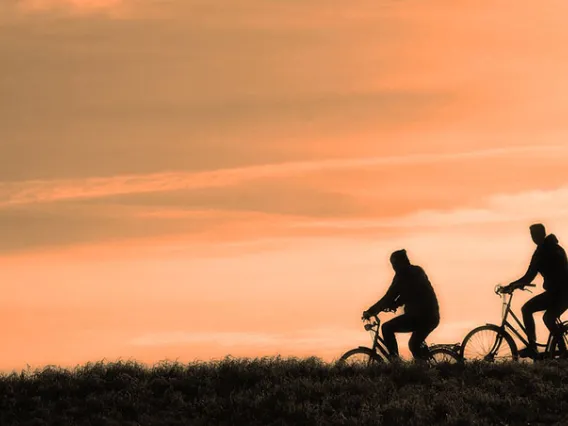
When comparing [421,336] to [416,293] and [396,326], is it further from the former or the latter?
[416,293]

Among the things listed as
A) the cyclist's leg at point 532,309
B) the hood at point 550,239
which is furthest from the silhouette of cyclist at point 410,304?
the hood at point 550,239

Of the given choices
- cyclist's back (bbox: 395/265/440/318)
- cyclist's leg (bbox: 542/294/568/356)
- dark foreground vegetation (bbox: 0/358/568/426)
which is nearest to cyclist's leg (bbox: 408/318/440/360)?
cyclist's back (bbox: 395/265/440/318)

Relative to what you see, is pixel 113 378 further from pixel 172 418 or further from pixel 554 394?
pixel 554 394

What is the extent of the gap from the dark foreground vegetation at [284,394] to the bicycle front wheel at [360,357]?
0.31 meters

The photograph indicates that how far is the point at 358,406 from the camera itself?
24.2 meters

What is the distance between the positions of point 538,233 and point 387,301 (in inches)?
132

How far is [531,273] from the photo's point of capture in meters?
27.4

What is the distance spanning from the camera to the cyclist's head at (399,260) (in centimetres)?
2666

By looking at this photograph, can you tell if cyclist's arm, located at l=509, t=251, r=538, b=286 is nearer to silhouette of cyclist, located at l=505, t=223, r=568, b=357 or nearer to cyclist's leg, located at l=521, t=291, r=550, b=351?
silhouette of cyclist, located at l=505, t=223, r=568, b=357

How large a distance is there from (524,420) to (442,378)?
7.43ft

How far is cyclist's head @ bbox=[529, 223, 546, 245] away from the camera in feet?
89.0

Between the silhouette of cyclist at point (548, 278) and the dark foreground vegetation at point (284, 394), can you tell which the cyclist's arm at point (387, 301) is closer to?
the dark foreground vegetation at point (284, 394)

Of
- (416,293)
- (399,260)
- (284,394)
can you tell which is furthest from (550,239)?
(284,394)

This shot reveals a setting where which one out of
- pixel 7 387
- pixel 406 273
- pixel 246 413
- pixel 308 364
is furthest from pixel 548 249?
pixel 7 387
